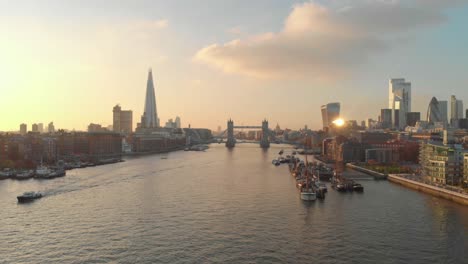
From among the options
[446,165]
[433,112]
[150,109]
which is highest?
[150,109]

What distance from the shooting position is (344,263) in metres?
14.6

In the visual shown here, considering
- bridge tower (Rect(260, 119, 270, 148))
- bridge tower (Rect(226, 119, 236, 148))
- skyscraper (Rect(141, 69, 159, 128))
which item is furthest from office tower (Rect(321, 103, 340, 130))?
skyscraper (Rect(141, 69, 159, 128))

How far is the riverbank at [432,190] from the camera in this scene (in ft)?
82.5

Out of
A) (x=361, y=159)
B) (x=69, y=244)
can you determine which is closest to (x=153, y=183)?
(x=69, y=244)

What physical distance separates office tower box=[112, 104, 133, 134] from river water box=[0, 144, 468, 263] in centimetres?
13090

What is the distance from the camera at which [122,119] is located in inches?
6324

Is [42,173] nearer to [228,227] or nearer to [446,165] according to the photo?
[228,227]

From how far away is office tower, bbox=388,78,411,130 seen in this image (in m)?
157

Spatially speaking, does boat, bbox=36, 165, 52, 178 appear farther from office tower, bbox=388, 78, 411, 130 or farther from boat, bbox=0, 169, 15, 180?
office tower, bbox=388, 78, 411, 130

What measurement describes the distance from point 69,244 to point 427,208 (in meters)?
17.9

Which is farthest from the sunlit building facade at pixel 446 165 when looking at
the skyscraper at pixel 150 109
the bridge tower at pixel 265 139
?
the skyscraper at pixel 150 109

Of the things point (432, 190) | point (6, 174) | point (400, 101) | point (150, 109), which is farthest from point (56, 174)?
point (400, 101)

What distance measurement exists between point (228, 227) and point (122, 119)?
484 ft

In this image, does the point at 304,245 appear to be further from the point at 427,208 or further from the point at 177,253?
the point at 427,208
